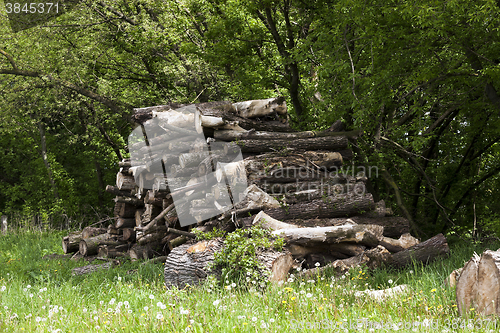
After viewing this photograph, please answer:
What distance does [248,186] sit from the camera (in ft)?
23.1

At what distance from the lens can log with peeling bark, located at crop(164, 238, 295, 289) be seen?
205 inches

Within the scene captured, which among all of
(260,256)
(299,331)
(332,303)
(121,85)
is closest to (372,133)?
(260,256)

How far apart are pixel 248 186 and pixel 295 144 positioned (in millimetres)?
1579

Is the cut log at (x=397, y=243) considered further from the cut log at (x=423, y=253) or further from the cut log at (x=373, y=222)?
the cut log at (x=423, y=253)

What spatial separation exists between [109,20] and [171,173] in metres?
9.55

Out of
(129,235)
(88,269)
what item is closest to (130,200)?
(129,235)

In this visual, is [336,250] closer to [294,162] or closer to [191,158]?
[294,162]

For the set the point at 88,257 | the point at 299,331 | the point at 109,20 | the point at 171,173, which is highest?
the point at 109,20

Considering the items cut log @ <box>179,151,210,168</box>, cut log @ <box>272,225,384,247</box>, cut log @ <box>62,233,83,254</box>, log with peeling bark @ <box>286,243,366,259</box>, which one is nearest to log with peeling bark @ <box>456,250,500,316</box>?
cut log @ <box>272,225,384,247</box>

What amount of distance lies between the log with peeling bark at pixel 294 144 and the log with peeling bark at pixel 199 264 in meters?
2.57

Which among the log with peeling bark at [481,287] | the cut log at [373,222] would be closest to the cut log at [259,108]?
the cut log at [373,222]

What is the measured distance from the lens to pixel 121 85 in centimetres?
1599

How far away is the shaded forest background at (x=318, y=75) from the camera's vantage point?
8297 mm

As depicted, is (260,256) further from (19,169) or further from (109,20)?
(19,169)
